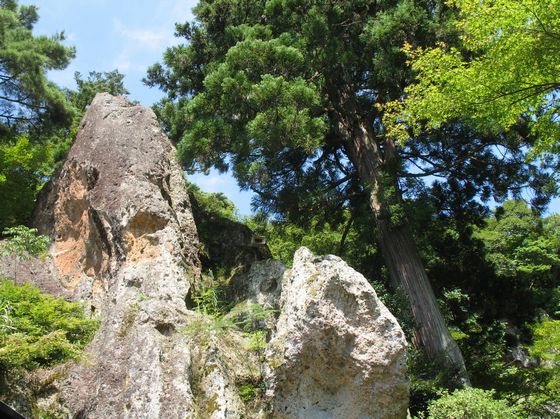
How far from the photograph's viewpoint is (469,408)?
6.99 meters

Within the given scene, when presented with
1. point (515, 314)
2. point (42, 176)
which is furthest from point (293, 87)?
point (42, 176)

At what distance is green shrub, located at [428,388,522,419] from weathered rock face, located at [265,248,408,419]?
1.16 metres

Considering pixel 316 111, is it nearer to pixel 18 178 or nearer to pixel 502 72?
pixel 502 72

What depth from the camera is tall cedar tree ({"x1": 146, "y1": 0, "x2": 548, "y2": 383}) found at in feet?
33.3

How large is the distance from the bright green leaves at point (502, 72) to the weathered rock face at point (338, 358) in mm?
3814

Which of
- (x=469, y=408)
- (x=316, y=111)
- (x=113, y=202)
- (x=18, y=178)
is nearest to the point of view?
(x=469, y=408)

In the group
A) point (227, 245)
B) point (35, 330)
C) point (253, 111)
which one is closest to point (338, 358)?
point (35, 330)

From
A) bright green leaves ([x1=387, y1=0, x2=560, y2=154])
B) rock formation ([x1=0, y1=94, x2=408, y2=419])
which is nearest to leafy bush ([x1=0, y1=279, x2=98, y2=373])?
rock formation ([x1=0, y1=94, x2=408, y2=419])

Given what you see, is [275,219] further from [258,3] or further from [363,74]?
[258,3]

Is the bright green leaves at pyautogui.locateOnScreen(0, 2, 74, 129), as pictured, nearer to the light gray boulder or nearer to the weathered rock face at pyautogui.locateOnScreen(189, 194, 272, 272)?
the light gray boulder

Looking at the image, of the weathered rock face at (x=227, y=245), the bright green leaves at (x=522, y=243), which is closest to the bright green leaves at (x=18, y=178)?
the weathered rock face at (x=227, y=245)

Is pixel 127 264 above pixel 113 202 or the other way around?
the other way around

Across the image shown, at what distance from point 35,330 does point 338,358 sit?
145 inches

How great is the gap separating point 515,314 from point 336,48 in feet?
22.6
